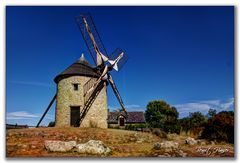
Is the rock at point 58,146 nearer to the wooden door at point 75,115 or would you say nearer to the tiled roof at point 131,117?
the wooden door at point 75,115

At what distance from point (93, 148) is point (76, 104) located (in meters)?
4.13

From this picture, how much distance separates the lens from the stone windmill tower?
1158 centimetres

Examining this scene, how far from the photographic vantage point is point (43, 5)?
778cm

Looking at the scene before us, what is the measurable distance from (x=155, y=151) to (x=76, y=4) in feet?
13.0

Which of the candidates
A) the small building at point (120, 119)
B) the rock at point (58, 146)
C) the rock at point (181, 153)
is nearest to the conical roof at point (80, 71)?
the rock at point (58, 146)

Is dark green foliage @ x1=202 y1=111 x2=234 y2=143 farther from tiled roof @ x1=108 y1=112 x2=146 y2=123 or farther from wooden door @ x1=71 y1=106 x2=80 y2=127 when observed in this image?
tiled roof @ x1=108 y1=112 x2=146 y2=123

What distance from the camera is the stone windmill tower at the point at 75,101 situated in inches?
456

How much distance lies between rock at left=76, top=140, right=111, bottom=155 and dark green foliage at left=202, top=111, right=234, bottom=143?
2.98m

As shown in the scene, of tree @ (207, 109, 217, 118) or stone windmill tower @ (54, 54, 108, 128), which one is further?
stone windmill tower @ (54, 54, 108, 128)

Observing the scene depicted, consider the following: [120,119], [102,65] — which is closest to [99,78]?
[102,65]

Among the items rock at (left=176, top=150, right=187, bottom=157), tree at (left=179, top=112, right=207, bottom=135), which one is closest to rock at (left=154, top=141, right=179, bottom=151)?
rock at (left=176, top=150, right=187, bottom=157)

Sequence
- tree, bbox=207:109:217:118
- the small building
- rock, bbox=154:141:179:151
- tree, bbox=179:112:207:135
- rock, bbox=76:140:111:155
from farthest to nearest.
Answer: the small building → tree, bbox=179:112:207:135 → tree, bbox=207:109:217:118 → rock, bbox=154:141:179:151 → rock, bbox=76:140:111:155

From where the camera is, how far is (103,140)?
8.87 meters

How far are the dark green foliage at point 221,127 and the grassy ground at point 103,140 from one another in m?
0.43
